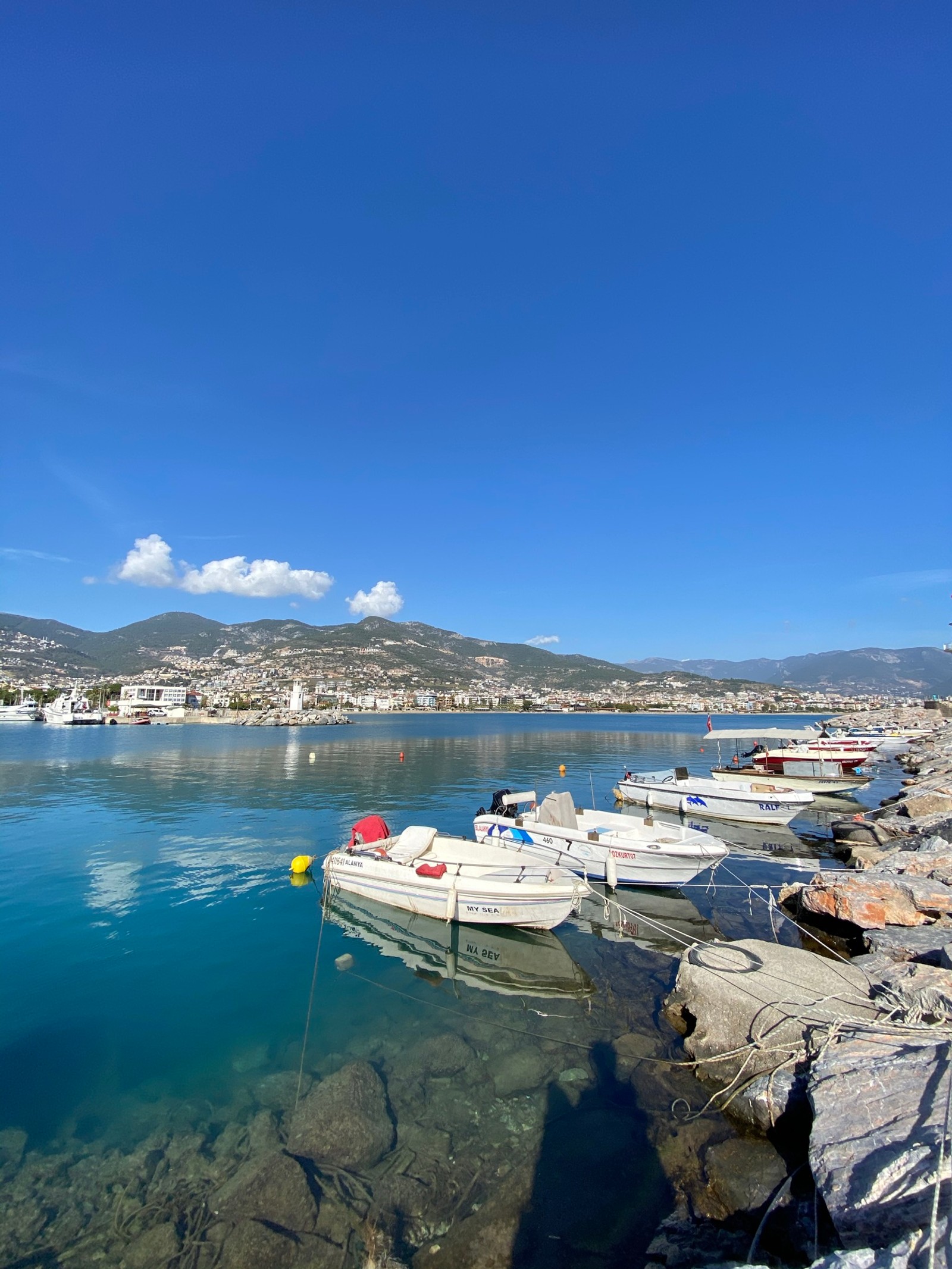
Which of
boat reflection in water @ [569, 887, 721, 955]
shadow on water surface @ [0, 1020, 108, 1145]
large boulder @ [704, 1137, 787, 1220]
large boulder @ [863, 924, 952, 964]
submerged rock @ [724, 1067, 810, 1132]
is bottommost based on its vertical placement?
boat reflection in water @ [569, 887, 721, 955]

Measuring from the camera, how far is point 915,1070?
6.27 m

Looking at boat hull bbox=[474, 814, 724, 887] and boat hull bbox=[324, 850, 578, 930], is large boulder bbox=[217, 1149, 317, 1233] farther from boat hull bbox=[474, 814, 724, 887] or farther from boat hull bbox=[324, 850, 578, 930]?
boat hull bbox=[474, 814, 724, 887]

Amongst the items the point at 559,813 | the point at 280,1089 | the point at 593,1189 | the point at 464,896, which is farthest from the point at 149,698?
the point at 593,1189

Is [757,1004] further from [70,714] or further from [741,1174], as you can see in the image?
[70,714]

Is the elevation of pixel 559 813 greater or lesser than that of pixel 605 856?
greater

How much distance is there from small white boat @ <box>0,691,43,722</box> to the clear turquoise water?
134m

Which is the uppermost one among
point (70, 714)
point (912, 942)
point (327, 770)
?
point (912, 942)

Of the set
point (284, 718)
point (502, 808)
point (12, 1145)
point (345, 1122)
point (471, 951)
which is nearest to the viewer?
point (12, 1145)

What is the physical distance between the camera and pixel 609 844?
18891 mm

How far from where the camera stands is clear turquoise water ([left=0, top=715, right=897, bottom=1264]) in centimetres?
934

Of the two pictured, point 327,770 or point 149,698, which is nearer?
point 327,770

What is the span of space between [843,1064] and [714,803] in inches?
987

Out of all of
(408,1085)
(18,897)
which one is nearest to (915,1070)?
(408,1085)

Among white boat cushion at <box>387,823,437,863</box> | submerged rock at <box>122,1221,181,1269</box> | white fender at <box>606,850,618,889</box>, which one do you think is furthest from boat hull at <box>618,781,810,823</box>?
submerged rock at <box>122,1221,181,1269</box>
